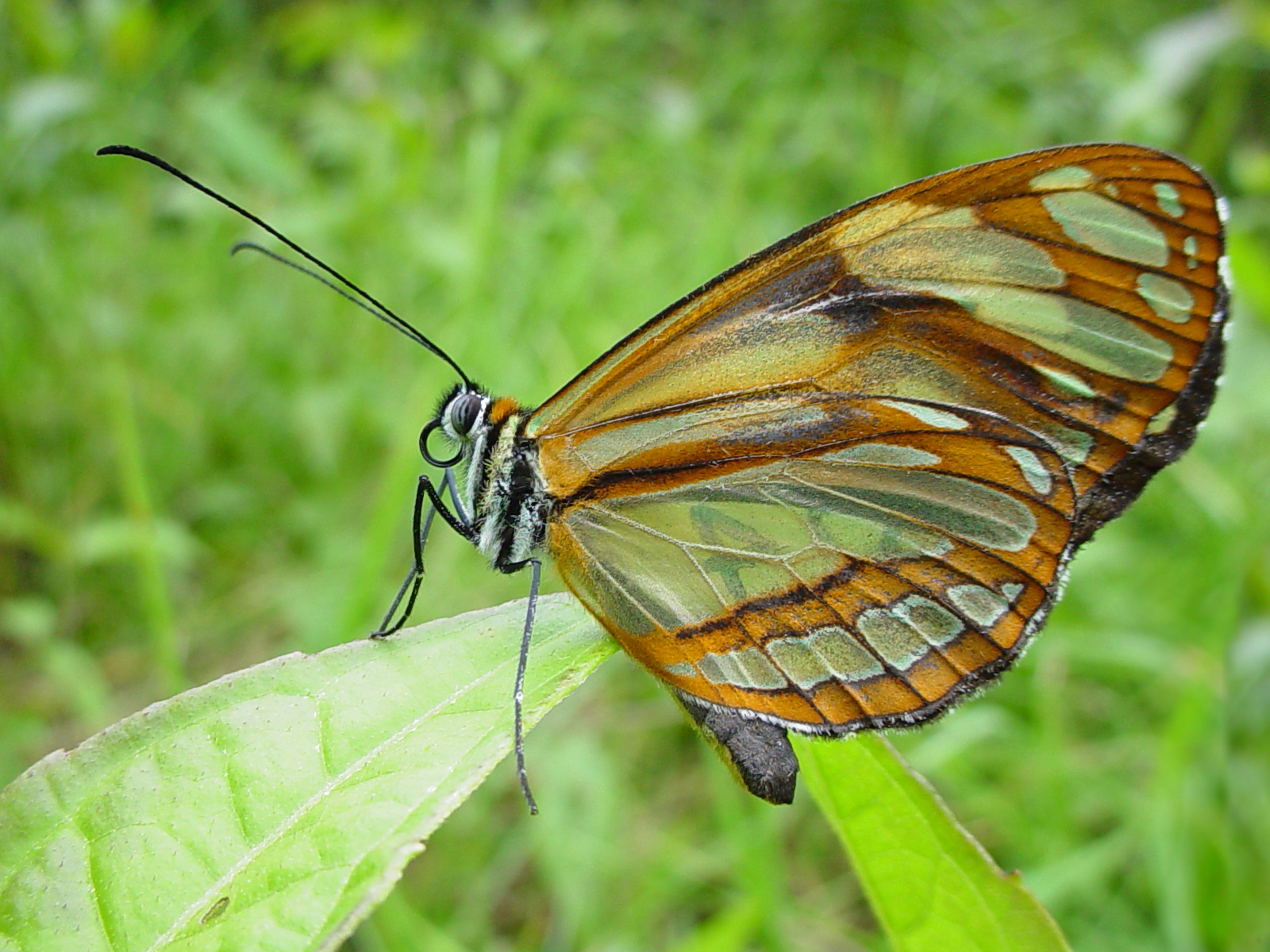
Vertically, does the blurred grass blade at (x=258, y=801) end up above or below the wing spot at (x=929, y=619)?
above

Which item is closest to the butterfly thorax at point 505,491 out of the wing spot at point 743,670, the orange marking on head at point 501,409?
the orange marking on head at point 501,409

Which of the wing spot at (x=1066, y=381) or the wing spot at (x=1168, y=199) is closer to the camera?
the wing spot at (x=1168, y=199)

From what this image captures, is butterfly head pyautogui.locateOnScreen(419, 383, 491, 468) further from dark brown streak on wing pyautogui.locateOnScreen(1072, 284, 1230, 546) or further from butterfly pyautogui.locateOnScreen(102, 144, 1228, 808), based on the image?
dark brown streak on wing pyautogui.locateOnScreen(1072, 284, 1230, 546)

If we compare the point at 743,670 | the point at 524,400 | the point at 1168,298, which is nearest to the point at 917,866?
the point at 743,670

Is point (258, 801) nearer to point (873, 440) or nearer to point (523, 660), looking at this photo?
point (523, 660)

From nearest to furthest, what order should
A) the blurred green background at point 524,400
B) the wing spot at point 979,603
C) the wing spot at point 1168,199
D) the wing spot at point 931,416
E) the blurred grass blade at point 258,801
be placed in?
1. the blurred grass blade at point 258,801
2. the wing spot at point 1168,199
3. the wing spot at point 979,603
4. the wing spot at point 931,416
5. the blurred green background at point 524,400

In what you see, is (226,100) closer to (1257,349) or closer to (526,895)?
(526,895)

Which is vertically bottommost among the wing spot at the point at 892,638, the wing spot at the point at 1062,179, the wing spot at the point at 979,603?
the wing spot at the point at 979,603

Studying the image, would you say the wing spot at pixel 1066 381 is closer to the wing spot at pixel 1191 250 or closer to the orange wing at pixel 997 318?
the orange wing at pixel 997 318

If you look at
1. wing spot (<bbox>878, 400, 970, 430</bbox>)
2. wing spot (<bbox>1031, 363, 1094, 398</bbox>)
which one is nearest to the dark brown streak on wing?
wing spot (<bbox>1031, 363, 1094, 398</bbox>)
